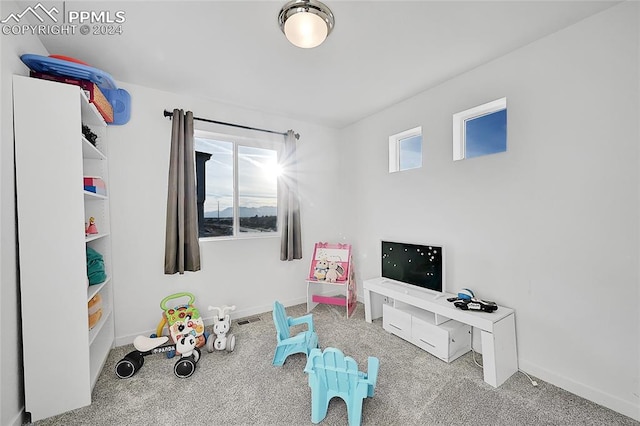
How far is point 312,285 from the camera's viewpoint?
362 cm

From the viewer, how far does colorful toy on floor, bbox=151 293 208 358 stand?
93.1 inches

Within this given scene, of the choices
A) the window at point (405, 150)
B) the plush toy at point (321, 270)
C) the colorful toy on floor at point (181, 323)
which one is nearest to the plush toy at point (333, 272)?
the plush toy at point (321, 270)

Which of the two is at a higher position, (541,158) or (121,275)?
(541,158)

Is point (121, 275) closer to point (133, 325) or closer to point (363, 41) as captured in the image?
point (133, 325)

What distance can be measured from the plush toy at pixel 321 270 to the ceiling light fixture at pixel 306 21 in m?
2.48

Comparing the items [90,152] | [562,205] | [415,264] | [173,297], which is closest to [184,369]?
[173,297]

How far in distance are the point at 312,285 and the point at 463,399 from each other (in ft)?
7.02

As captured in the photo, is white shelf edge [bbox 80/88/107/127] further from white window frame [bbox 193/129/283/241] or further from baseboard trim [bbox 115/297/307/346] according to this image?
baseboard trim [bbox 115/297/307/346]

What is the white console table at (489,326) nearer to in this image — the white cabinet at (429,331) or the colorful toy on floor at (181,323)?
the white cabinet at (429,331)

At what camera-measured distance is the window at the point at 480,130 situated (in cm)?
230

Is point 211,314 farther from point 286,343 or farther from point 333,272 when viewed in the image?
point 333,272

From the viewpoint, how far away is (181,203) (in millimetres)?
2686

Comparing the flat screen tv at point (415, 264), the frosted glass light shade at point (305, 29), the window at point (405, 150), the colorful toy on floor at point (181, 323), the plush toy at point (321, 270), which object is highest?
the frosted glass light shade at point (305, 29)

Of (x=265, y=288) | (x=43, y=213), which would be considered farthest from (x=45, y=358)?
(x=265, y=288)
